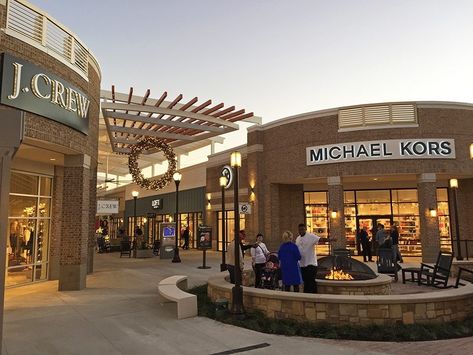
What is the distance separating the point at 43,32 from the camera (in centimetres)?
1048

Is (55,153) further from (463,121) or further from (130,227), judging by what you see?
(130,227)

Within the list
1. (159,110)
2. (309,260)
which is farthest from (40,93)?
(159,110)

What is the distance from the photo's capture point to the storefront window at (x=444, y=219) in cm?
2117

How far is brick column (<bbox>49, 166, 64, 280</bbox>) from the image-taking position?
46.1ft

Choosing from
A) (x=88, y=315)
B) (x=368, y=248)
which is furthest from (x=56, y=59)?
(x=368, y=248)

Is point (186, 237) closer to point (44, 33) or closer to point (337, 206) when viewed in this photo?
point (337, 206)

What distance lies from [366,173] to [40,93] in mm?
14731

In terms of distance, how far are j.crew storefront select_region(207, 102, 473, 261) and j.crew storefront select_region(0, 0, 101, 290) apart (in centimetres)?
1077

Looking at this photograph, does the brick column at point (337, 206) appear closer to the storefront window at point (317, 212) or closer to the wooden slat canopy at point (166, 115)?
the storefront window at point (317, 212)

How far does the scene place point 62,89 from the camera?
35.8 ft

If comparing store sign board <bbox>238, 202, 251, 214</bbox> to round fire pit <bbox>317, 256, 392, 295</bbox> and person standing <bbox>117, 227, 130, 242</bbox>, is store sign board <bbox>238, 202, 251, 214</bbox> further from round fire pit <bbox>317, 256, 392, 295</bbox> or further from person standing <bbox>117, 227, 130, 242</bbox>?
round fire pit <bbox>317, 256, 392, 295</bbox>

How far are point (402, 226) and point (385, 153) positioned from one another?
5.62 m

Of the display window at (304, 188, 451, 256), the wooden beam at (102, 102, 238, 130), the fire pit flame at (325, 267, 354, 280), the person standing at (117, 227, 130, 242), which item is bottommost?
the fire pit flame at (325, 267, 354, 280)

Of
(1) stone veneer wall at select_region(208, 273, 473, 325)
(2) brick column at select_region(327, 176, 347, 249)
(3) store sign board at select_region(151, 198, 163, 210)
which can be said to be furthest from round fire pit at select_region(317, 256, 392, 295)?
(3) store sign board at select_region(151, 198, 163, 210)
